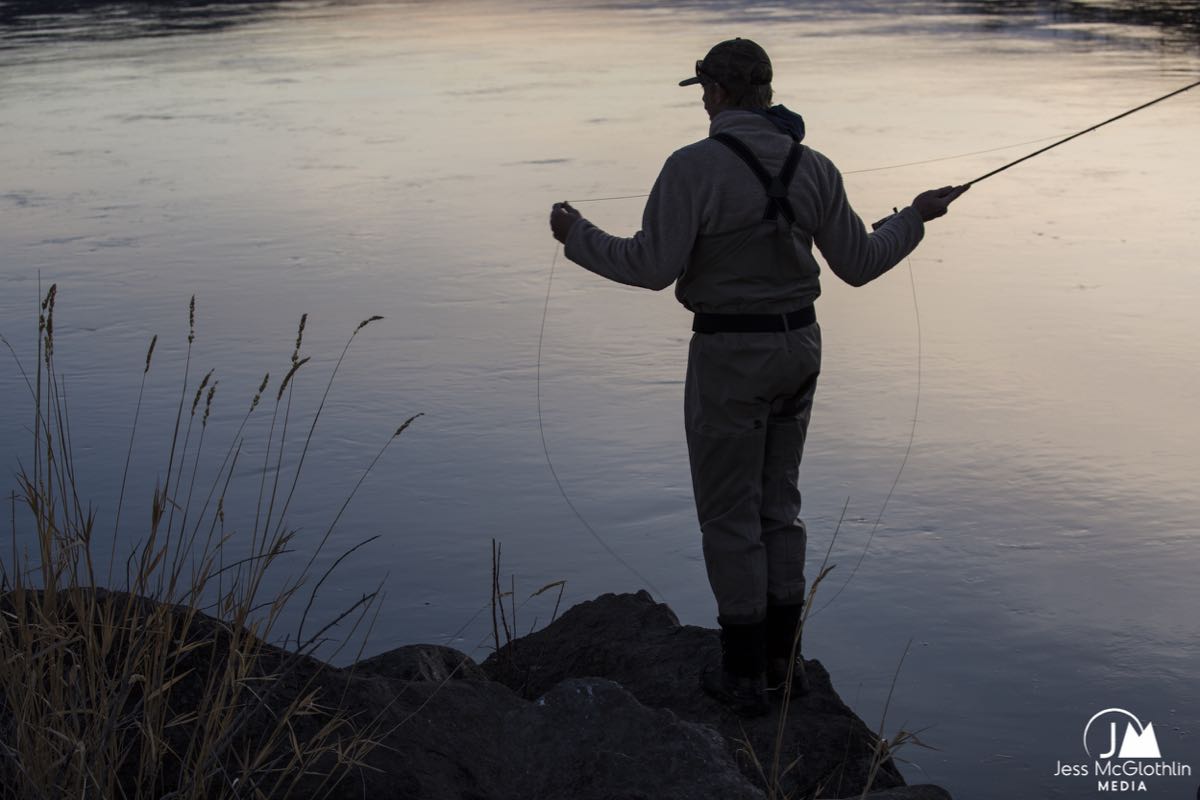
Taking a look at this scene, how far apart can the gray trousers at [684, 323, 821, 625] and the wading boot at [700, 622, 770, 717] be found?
0.13 ft

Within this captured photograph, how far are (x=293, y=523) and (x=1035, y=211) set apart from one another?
19.8 ft

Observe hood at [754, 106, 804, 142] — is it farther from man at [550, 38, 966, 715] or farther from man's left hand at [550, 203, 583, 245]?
man's left hand at [550, 203, 583, 245]

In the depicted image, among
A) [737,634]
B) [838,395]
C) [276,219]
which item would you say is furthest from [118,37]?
→ [737,634]

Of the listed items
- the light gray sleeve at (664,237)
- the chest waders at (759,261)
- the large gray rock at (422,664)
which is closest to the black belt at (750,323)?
the chest waders at (759,261)

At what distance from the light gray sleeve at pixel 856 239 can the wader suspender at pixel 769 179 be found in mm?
140

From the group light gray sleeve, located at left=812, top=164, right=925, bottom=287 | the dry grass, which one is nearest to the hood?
light gray sleeve, located at left=812, top=164, right=925, bottom=287

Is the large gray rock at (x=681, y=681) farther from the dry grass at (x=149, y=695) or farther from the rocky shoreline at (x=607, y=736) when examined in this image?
the dry grass at (x=149, y=695)

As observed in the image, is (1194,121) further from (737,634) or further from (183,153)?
(737,634)

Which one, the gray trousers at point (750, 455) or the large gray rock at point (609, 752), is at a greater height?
the gray trousers at point (750, 455)

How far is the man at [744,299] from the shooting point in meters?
3.85

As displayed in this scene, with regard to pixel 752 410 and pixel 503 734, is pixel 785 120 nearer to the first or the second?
pixel 752 410

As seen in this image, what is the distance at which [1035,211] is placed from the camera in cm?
999

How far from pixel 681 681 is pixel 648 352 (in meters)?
3.25

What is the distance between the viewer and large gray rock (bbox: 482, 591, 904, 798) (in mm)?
3768
